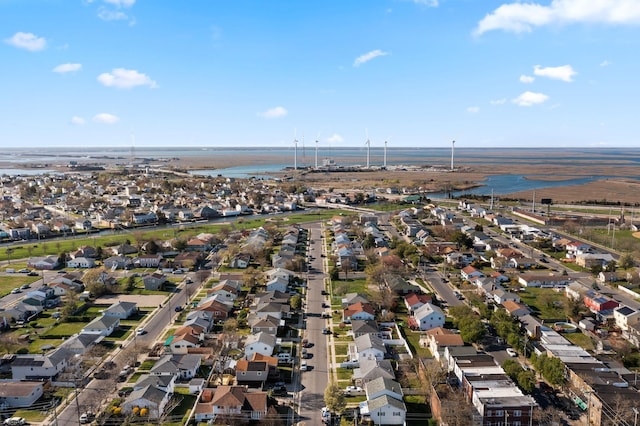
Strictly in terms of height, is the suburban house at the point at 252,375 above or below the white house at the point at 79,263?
below

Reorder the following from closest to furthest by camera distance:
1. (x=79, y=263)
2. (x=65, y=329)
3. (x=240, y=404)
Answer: (x=240, y=404) → (x=65, y=329) → (x=79, y=263)

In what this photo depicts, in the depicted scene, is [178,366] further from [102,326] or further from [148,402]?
[102,326]

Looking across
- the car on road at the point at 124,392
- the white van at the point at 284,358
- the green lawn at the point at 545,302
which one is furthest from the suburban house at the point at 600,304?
the car on road at the point at 124,392

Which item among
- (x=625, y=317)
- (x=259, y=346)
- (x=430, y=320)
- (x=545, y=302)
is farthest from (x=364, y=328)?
(x=625, y=317)

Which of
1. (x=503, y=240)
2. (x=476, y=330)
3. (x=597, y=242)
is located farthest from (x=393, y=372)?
(x=597, y=242)

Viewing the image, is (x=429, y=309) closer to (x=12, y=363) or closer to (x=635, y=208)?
(x=12, y=363)

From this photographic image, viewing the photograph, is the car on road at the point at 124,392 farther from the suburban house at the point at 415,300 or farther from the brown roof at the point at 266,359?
the suburban house at the point at 415,300
